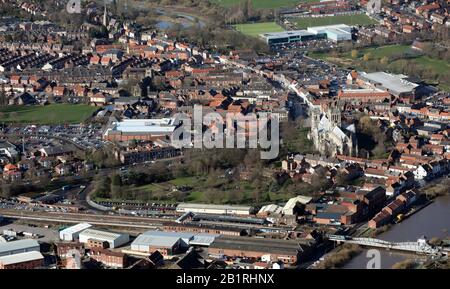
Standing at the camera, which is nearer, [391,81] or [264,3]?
[391,81]

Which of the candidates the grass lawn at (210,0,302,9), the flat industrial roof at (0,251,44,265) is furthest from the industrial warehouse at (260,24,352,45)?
the flat industrial roof at (0,251,44,265)

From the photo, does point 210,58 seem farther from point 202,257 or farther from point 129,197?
point 202,257

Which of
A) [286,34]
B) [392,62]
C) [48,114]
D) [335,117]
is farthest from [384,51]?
[48,114]

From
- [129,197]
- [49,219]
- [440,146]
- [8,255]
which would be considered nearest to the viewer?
[8,255]

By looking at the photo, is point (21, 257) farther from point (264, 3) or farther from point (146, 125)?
point (264, 3)

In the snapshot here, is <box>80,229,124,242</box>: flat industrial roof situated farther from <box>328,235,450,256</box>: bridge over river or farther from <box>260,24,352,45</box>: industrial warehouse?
<box>260,24,352,45</box>: industrial warehouse

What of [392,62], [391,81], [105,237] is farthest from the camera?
[392,62]
